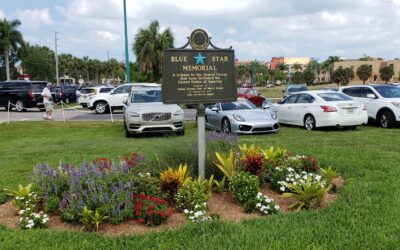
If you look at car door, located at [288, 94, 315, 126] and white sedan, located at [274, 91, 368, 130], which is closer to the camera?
white sedan, located at [274, 91, 368, 130]

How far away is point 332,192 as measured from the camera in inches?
243

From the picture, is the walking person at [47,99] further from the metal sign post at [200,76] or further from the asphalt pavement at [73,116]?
the metal sign post at [200,76]

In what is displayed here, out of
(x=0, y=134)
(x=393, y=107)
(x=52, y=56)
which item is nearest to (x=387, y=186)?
(x=393, y=107)

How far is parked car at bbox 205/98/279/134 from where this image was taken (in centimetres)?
1415

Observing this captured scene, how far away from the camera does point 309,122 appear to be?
15.6 m

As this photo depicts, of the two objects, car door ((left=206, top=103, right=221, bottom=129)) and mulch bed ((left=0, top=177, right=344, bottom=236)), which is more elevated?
car door ((left=206, top=103, right=221, bottom=129))

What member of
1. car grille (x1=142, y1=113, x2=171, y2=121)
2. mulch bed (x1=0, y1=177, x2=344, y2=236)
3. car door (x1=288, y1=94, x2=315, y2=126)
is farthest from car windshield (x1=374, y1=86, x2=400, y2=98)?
mulch bed (x1=0, y1=177, x2=344, y2=236)

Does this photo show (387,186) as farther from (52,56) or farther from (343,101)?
(52,56)

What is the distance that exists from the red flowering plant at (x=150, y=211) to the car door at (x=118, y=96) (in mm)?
21247

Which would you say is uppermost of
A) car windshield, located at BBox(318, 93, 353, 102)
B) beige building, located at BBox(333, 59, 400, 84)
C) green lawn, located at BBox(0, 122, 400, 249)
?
beige building, located at BBox(333, 59, 400, 84)

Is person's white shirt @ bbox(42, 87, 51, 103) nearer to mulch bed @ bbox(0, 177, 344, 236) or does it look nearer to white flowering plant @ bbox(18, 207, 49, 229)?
mulch bed @ bbox(0, 177, 344, 236)

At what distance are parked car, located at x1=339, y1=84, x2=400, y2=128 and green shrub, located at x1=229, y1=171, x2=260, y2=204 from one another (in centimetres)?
1147

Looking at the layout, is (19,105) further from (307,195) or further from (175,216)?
(307,195)

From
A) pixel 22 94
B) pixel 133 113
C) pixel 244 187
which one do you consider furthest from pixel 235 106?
pixel 22 94
